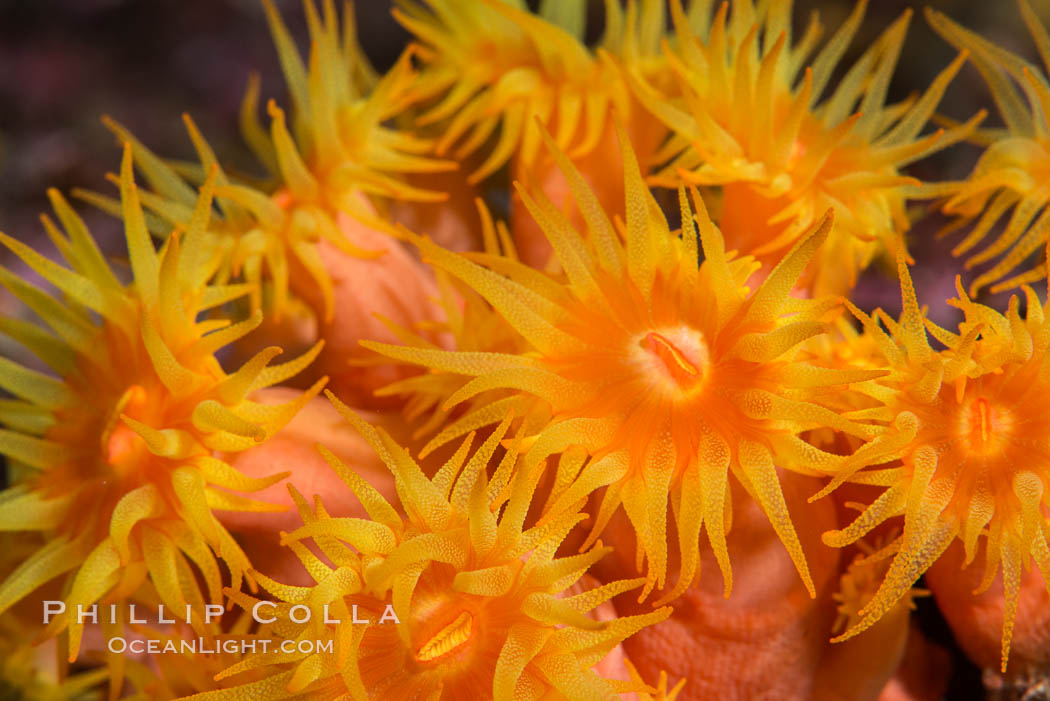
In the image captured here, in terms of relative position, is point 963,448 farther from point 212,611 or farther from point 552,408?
point 212,611

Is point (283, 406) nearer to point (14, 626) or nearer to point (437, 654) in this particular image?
point (437, 654)

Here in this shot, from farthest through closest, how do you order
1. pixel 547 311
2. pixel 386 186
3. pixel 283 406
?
1. pixel 386 186
2. pixel 283 406
3. pixel 547 311

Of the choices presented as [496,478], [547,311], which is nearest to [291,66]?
[547,311]

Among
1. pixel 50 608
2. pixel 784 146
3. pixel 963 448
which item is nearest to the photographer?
pixel 963 448

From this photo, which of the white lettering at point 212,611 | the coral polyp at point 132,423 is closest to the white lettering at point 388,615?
the coral polyp at point 132,423

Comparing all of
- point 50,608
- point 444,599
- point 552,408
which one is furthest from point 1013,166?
point 50,608

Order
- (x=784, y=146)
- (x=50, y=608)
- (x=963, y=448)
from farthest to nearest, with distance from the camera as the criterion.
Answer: (x=50, y=608), (x=784, y=146), (x=963, y=448)

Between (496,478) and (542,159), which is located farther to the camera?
(542,159)
